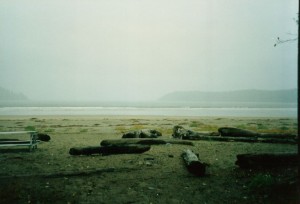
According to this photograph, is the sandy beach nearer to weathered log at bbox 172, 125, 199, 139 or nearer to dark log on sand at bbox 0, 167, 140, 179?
dark log on sand at bbox 0, 167, 140, 179

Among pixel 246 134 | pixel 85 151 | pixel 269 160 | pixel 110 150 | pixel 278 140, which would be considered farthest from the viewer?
pixel 246 134

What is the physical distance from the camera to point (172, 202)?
7.22 m

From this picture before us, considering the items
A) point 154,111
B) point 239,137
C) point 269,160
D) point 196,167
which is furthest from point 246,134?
point 154,111

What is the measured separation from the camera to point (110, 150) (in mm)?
12375

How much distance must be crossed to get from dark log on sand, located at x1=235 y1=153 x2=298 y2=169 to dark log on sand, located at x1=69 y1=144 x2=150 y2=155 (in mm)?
4416

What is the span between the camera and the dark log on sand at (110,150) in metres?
12.2

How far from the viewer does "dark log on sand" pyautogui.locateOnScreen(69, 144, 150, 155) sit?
12.2m

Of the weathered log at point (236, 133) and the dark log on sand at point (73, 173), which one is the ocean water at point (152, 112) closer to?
the weathered log at point (236, 133)

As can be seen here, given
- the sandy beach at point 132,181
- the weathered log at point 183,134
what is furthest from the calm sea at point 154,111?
the sandy beach at point 132,181

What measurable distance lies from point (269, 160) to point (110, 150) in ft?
20.4

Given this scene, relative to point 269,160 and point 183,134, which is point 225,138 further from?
point 269,160

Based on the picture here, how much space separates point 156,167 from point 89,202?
3.65 meters

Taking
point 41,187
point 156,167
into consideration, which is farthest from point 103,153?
point 41,187

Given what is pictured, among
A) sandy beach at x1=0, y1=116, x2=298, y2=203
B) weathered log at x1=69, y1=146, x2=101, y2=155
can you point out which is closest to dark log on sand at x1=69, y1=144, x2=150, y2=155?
weathered log at x1=69, y1=146, x2=101, y2=155
